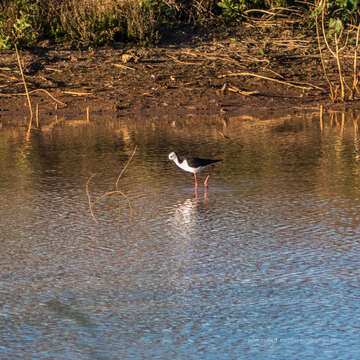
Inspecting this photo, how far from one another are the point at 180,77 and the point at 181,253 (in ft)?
38.4

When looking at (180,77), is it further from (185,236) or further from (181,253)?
(181,253)

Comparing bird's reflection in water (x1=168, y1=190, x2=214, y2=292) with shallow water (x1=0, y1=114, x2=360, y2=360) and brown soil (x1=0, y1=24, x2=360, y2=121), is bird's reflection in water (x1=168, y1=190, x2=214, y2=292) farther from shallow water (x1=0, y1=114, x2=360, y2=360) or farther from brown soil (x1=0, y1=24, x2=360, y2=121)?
brown soil (x1=0, y1=24, x2=360, y2=121)

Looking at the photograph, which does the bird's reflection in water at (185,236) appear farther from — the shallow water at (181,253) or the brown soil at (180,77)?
the brown soil at (180,77)

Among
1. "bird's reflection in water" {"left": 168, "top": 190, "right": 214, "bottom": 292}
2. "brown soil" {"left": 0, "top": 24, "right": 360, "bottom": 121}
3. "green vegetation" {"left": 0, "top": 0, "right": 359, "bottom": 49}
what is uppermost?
"green vegetation" {"left": 0, "top": 0, "right": 359, "bottom": 49}

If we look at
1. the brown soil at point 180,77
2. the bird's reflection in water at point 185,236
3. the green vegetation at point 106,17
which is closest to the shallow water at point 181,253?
the bird's reflection in water at point 185,236

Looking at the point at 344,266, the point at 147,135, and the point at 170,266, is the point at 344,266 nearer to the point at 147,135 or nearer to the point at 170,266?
the point at 170,266

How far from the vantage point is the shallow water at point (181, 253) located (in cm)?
508

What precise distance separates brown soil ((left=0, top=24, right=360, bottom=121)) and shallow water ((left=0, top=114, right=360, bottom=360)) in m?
4.59

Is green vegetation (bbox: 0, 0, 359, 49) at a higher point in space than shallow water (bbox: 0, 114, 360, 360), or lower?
higher

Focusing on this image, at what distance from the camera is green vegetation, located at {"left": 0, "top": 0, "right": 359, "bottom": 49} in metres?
19.7

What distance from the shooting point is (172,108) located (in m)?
16.9

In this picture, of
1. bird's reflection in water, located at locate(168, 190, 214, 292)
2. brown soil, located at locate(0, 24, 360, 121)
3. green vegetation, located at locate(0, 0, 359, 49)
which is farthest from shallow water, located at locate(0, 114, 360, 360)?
green vegetation, located at locate(0, 0, 359, 49)

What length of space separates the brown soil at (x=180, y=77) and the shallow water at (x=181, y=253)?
4.59 metres

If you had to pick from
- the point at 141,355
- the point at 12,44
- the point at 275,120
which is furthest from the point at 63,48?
the point at 141,355
